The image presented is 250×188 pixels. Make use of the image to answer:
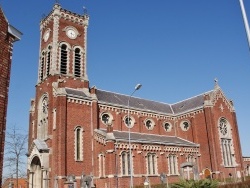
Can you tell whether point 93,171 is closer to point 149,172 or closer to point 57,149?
point 57,149

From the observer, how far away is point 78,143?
33.9 metres

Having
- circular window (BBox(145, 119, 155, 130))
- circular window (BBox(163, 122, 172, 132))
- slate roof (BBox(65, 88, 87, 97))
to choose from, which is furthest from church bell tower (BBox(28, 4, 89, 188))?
circular window (BBox(163, 122, 172, 132))

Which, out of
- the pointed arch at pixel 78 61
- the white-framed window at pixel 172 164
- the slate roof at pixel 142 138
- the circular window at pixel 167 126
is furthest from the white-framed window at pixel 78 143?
the circular window at pixel 167 126

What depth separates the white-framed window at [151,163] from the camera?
120 ft

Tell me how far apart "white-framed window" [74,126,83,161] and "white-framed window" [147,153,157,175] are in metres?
8.88

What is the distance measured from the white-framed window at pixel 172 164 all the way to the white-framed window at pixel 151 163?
2.65 m

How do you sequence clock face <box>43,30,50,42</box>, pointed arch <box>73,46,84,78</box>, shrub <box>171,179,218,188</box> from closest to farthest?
shrub <box>171,179,218,188</box> < pointed arch <box>73,46,84,78</box> < clock face <box>43,30,50,42</box>

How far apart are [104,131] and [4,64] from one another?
955 inches

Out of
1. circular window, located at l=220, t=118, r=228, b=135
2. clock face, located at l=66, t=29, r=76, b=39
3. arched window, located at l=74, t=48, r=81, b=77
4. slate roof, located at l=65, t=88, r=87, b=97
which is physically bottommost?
circular window, located at l=220, t=118, r=228, b=135

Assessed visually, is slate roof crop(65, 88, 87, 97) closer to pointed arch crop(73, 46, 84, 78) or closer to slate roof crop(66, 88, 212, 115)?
slate roof crop(66, 88, 212, 115)

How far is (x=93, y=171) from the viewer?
33719 mm

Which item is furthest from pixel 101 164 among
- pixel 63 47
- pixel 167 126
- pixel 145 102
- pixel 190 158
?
pixel 145 102

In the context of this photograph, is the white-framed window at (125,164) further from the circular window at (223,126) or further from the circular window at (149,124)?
the circular window at (223,126)

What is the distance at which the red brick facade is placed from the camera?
38.9 ft
